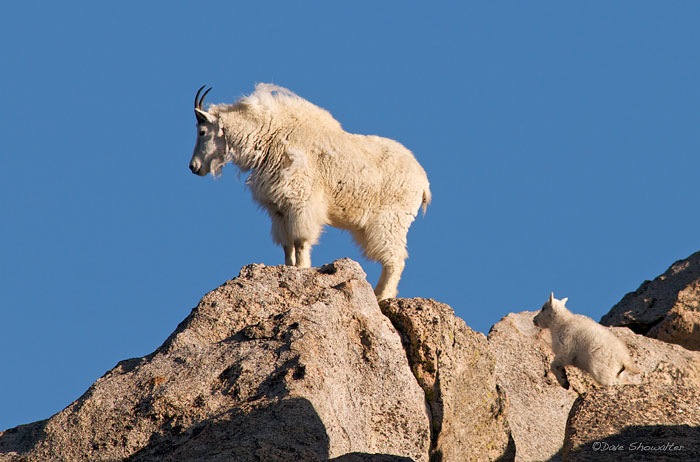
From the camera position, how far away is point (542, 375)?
10.5 meters

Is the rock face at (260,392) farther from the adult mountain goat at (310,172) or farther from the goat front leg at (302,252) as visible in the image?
the adult mountain goat at (310,172)

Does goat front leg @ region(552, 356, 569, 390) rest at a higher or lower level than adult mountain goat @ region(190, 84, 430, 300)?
lower

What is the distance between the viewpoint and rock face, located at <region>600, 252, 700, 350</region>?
41.3 feet

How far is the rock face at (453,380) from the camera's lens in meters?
8.00

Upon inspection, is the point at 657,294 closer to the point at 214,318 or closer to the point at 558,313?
the point at 558,313

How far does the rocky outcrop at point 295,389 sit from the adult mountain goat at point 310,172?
3.23m

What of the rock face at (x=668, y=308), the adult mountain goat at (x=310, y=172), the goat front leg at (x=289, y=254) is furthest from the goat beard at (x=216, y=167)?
the rock face at (x=668, y=308)

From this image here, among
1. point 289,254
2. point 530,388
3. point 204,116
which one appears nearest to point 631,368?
point 530,388

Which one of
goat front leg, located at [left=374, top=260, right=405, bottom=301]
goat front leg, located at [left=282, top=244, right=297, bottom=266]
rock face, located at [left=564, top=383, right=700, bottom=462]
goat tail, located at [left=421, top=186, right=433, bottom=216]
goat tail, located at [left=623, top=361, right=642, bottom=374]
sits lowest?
rock face, located at [left=564, top=383, right=700, bottom=462]

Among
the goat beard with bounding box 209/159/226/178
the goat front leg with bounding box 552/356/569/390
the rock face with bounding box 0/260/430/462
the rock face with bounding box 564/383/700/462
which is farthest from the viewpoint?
the goat beard with bounding box 209/159/226/178

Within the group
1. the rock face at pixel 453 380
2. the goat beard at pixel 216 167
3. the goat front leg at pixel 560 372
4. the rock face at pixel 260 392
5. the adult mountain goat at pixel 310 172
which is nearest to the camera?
the rock face at pixel 260 392

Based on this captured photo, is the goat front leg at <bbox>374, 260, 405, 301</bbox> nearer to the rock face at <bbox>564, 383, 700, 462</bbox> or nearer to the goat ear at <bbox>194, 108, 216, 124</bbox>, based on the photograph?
the goat ear at <bbox>194, 108, 216, 124</bbox>

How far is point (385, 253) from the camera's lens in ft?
40.2

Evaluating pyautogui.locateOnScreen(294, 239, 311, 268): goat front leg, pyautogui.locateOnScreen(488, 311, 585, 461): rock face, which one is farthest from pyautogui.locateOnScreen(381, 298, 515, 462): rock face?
pyautogui.locateOnScreen(294, 239, 311, 268): goat front leg
